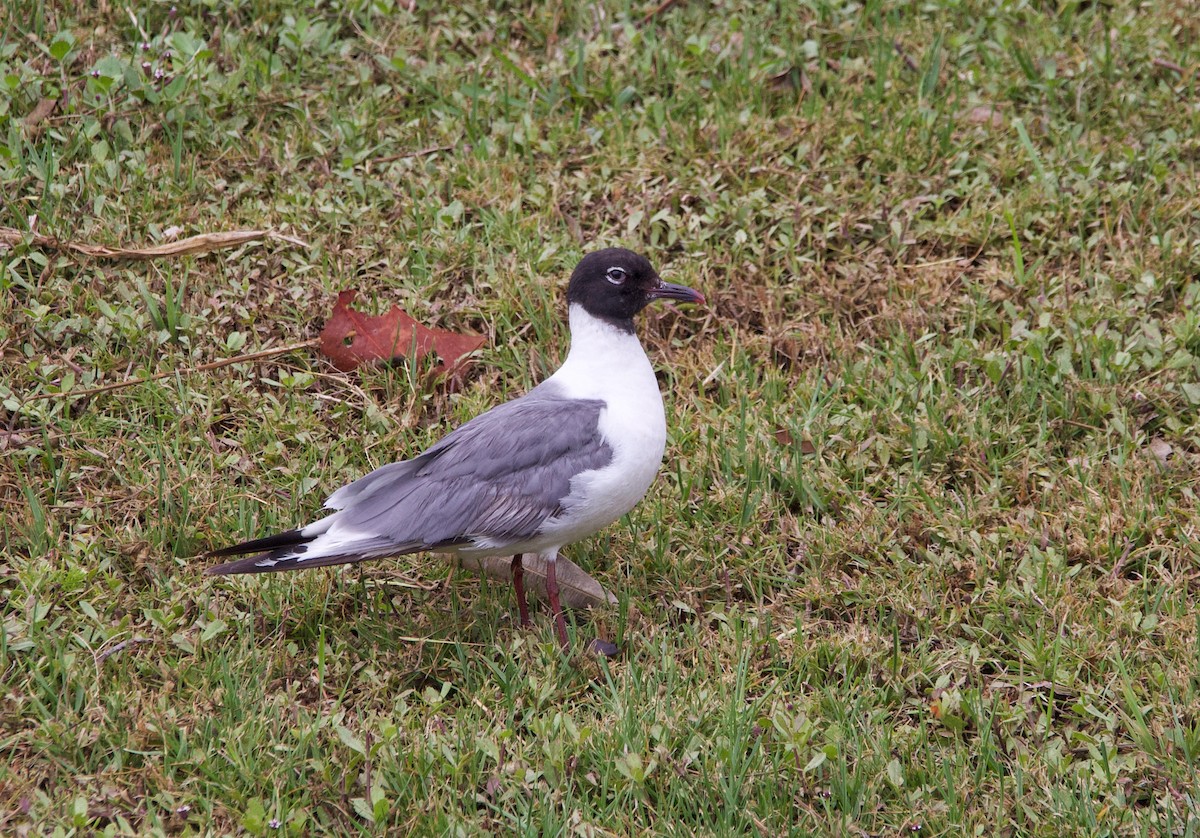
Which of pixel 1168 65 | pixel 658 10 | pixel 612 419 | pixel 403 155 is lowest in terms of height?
pixel 612 419

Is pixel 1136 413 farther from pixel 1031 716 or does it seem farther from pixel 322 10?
pixel 322 10

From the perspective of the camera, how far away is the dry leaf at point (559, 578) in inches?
181

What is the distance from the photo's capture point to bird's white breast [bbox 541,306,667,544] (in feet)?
14.0

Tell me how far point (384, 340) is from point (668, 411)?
45.9 inches

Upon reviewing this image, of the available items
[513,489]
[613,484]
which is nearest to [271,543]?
[513,489]

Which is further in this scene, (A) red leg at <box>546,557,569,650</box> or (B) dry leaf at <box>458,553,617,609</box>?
(B) dry leaf at <box>458,553,617,609</box>

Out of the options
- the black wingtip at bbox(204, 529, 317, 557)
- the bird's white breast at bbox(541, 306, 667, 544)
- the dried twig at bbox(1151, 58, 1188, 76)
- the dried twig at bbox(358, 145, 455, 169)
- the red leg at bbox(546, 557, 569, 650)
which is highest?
the dried twig at bbox(1151, 58, 1188, 76)

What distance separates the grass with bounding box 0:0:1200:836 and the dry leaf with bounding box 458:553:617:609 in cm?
10

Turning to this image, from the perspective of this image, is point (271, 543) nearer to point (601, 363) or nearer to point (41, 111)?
point (601, 363)

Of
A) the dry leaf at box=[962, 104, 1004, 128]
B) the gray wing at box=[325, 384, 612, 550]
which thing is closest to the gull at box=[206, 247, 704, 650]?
the gray wing at box=[325, 384, 612, 550]

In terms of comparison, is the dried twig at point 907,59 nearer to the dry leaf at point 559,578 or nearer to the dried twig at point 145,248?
the dried twig at point 145,248

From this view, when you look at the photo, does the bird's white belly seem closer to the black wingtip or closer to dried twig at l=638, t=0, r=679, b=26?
the black wingtip

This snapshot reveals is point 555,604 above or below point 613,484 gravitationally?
below

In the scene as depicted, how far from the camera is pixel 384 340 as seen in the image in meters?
5.41
